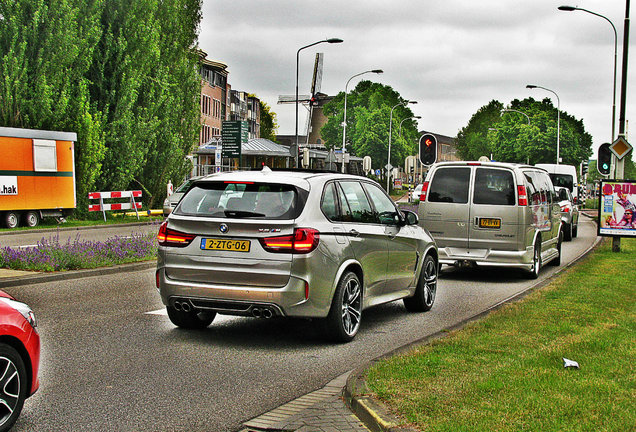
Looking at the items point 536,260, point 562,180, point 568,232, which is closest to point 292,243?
point 536,260

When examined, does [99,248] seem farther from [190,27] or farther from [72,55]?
[190,27]

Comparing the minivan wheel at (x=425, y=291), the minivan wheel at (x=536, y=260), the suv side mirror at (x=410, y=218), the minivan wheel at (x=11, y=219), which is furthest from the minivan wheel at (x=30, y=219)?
the suv side mirror at (x=410, y=218)

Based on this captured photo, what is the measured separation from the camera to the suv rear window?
8031 millimetres

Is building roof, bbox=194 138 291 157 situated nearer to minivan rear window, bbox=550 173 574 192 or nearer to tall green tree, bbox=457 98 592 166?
tall green tree, bbox=457 98 592 166

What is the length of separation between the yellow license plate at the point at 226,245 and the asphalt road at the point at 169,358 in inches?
39.2

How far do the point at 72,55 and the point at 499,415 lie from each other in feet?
93.8

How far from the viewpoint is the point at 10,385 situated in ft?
16.6

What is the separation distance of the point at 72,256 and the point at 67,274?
1.00 meters

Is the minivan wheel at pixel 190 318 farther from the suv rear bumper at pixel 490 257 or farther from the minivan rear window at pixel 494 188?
the minivan rear window at pixel 494 188

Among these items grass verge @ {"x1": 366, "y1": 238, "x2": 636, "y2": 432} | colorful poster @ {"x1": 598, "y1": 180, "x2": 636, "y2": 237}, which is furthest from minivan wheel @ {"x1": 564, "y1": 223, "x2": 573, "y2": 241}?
grass verge @ {"x1": 366, "y1": 238, "x2": 636, "y2": 432}

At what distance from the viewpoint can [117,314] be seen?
1002 centimetres

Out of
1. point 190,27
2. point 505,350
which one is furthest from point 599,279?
point 190,27

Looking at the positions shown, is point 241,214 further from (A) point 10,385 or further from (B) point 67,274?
(B) point 67,274

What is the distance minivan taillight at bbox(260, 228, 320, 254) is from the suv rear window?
212 mm
